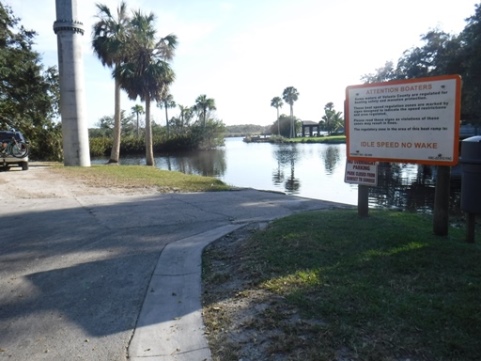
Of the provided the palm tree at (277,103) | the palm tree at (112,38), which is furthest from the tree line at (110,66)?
the palm tree at (277,103)

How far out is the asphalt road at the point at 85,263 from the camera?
10.1 feet

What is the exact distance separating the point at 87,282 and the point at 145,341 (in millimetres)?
1532

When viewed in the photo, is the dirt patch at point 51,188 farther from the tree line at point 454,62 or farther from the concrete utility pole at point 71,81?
the tree line at point 454,62

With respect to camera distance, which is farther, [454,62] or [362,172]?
[454,62]

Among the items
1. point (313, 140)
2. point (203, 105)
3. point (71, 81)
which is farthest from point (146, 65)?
point (313, 140)

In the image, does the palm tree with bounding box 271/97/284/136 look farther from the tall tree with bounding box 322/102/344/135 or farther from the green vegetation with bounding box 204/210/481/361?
the green vegetation with bounding box 204/210/481/361

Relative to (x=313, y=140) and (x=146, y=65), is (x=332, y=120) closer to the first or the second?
(x=313, y=140)

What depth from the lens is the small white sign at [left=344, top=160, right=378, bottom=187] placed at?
5.67 metres

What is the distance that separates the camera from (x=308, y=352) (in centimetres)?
258

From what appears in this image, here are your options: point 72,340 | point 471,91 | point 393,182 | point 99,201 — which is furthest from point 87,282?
point 471,91

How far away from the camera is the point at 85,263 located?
4.78 metres

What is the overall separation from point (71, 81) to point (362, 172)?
62.8ft

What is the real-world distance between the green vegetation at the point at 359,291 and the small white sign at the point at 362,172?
2.40 feet

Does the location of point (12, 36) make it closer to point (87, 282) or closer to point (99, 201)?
point (99, 201)
